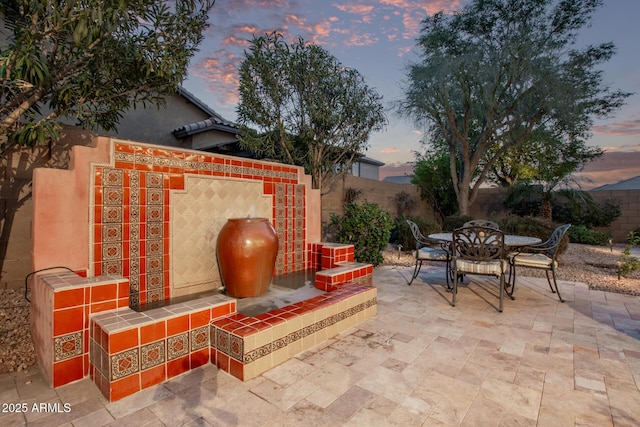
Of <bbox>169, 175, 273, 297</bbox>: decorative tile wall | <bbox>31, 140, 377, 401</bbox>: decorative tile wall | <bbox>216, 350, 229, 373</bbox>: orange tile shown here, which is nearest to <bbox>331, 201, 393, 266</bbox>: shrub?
<bbox>31, 140, 377, 401</bbox>: decorative tile wall

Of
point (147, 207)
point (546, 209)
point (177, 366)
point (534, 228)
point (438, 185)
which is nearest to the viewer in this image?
point (177, 366)

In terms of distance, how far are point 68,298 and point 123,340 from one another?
49cm

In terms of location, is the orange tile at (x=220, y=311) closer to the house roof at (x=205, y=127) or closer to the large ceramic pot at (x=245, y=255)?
the large ceramic pot at (x=245, y=255)

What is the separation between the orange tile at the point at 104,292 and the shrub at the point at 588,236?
11.1 meters

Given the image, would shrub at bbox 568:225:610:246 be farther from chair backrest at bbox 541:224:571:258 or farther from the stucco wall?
chair backrest at bbox 541:224:571:258

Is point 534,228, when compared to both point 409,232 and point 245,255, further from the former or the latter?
point 245,255

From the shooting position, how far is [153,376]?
1912 millimetres

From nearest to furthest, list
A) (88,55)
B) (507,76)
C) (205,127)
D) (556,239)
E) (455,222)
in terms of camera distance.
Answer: (88,55) < (556,239) < (205,127) < (455,222) < (507,76)

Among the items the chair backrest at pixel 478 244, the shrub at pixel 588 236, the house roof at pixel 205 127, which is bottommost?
the shrub at pixel 588 236

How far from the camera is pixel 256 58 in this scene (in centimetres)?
497

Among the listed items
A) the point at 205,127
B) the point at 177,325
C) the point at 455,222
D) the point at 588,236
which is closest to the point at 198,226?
the point at 177,325

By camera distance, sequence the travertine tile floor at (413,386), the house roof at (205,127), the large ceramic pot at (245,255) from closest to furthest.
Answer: the travertine tile floor at (413,386), the large ceramic pot at (245,255), the house roof at (205,127)

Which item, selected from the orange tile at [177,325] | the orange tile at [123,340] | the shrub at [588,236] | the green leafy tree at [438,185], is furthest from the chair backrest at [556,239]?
the green leafy tree at [438,185]

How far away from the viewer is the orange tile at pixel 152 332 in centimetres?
188
